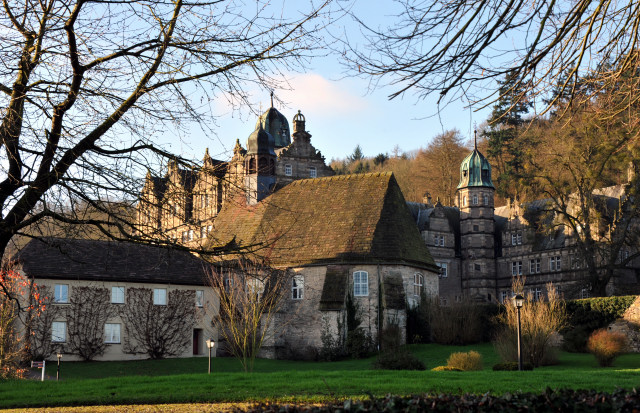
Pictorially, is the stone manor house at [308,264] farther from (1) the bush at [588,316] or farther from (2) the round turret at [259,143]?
(1) the bush at [588,316]

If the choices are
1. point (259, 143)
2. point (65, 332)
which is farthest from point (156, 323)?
point (259, 143)

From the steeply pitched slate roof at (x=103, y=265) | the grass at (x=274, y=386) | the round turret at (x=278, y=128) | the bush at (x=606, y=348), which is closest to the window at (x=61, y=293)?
the steeply pitched slate roof at (x=103, y=265)

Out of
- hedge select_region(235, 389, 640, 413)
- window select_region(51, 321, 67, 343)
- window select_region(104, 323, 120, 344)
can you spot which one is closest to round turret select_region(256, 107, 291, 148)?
window select_region(104, 323, 120, 344)

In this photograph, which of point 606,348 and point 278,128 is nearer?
point 606,348

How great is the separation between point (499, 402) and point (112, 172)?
617cm

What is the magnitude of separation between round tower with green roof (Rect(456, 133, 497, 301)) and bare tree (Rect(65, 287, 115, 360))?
126ft

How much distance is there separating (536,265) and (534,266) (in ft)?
0.70

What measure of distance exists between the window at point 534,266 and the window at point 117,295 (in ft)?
129

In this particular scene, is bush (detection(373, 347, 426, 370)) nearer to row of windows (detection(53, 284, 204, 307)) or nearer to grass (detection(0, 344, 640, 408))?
grass (detection(0, 344, 640, 408))

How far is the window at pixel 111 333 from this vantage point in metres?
39.6

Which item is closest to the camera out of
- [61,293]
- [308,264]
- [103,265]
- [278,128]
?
[61,293]

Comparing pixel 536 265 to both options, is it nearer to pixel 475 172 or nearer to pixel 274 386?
pixel 475 172

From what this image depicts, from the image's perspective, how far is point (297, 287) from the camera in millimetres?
41438

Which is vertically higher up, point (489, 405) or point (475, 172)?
point (475, 172)
